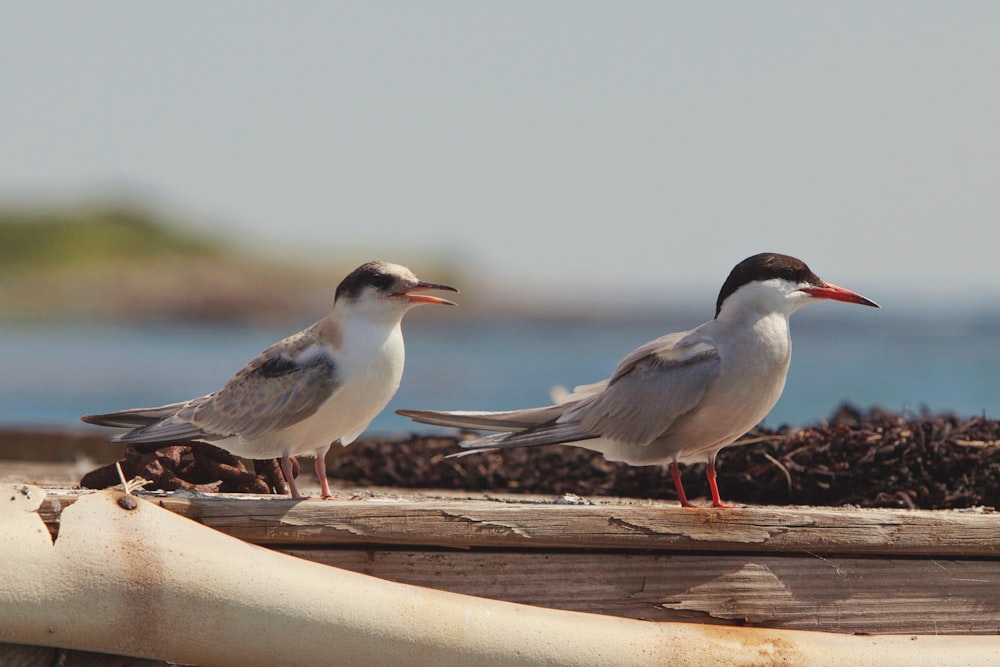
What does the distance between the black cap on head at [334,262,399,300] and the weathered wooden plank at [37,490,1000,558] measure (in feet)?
2.49

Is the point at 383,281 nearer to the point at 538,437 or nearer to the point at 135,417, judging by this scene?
the point at 538,437

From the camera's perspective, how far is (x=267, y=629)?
294 cm

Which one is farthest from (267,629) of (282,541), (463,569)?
(463,569)

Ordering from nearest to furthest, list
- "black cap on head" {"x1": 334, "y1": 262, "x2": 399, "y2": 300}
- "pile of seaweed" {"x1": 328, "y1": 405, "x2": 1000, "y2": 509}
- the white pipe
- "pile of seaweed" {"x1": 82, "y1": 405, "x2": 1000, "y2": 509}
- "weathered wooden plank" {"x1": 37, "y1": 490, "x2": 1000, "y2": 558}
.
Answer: the white pipe, "weathered wooden plank" {"x1": 37, "y1": 490, "x2": 1000, "y2": 558}, "black cap on head" {"x1": 334, "y1": 262, "x2": 399, "y2": 300}, "pile of seaweed" {"x1": 82, "y1": 405, "x2": 1000, "y2": 509}, "pile of seaweed" {"x1": 328, "y1": 405, "x2": 1000, "y2": 509}

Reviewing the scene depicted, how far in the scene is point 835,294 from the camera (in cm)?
375

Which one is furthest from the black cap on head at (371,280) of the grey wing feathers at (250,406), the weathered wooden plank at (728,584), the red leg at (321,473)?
the weathered wooden plank at (728,584)

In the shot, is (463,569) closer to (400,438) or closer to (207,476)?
(207,476)

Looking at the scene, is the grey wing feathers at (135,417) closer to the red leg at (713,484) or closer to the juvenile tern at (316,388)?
the juvenile tern at (316,388)

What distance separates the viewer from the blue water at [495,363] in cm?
1797

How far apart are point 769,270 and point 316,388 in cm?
146

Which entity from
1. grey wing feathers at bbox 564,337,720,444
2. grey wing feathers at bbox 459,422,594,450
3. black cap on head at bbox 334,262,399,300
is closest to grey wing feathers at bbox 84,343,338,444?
black cap on head at bbox 334,262,399,300

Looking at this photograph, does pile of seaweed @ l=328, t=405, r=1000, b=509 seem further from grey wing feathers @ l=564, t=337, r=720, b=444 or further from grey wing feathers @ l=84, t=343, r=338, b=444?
grey wing feathers @ l=84, t=343, r=338, b=444

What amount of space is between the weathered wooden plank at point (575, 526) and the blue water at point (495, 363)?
2.13m

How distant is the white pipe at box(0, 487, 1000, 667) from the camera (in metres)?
2.86
